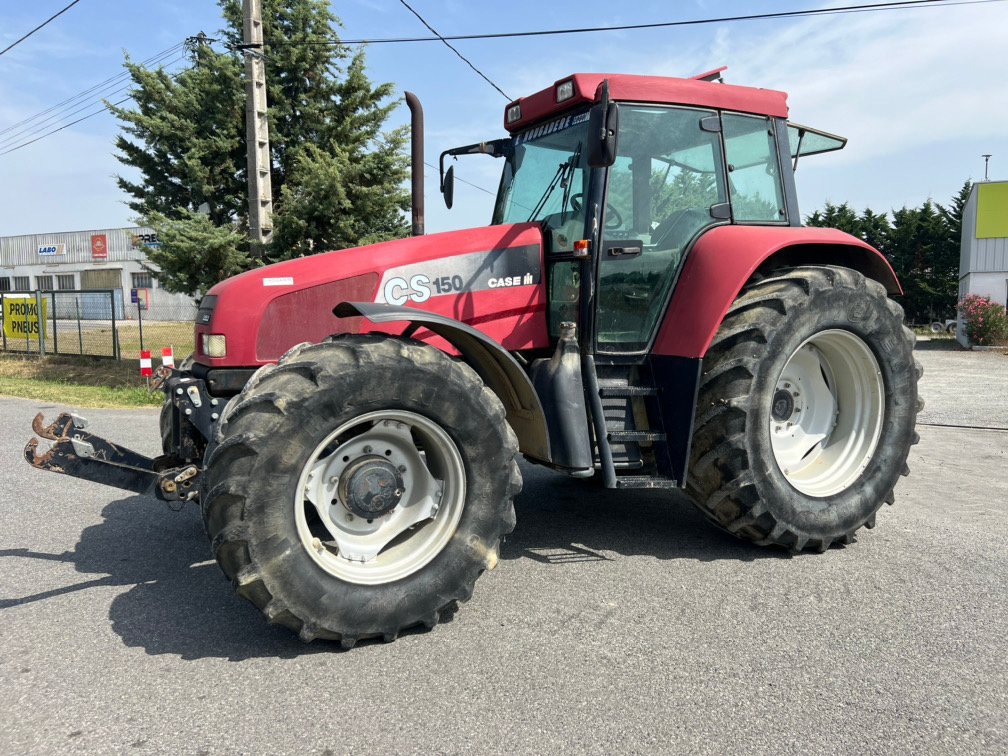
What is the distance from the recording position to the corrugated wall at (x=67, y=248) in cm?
5438

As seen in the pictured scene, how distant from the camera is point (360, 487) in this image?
3197 mm

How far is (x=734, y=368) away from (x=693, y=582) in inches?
43.4

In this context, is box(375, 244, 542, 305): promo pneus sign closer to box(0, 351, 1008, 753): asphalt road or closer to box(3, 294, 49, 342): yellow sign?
box(0, 351, 1008, 753): asphalt road

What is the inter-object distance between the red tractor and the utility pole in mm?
7398

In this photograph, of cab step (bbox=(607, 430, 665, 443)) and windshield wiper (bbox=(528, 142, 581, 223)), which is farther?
windshield wiper (bbox=(528, 142, 581, 223))

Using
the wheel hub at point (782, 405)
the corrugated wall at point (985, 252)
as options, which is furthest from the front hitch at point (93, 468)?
the corrugated wall at point (985, 252)

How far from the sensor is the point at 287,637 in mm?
3180

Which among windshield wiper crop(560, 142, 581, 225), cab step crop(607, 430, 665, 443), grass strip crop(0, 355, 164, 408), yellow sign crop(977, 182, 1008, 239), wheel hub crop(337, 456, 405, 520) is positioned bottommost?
grass strip crop(0, 355, 164, 408)

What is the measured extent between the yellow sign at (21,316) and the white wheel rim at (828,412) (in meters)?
17.0

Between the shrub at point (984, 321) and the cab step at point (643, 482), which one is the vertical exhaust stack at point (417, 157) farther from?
the shrub at point (984, 321)

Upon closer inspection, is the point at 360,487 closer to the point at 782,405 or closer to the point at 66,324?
the point at 782,405

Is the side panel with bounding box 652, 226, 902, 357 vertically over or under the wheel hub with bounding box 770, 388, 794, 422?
over

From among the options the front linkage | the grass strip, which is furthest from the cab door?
the grass strip

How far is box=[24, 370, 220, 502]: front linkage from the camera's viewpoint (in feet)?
11.1
